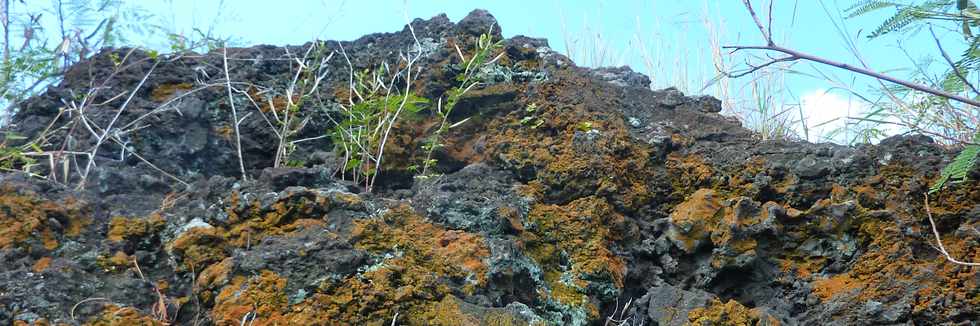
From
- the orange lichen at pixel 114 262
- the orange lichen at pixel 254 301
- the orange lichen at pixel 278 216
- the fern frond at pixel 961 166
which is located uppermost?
the fern frond at pixel 961 166

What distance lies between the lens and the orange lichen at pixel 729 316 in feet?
7.61

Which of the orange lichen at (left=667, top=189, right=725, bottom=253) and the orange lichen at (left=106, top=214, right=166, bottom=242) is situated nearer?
the orange lichen at (left=106, top=214, right=166, bottom=242)

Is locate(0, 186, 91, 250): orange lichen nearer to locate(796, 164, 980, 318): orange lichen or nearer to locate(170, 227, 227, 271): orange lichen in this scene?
locate(170, 227, 227, 271): orange lichen

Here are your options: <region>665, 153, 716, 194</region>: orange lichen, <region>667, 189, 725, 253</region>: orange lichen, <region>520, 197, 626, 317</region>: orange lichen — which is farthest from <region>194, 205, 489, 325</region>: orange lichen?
<region>665, 153, 716, 194</region>: orange lichen

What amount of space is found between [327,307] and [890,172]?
1791mm

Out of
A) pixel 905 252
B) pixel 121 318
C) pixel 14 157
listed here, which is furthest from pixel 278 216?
pixel 905 252

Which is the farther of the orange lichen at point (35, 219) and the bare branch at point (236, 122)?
the bare branch at point (236, 122)

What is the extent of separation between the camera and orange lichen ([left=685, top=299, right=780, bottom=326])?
2.32 m

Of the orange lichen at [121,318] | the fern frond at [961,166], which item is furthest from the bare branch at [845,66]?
the orange lichen at [121,318]

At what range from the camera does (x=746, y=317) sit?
2330 mm

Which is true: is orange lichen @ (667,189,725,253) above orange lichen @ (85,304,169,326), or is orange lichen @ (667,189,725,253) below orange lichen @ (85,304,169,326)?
above

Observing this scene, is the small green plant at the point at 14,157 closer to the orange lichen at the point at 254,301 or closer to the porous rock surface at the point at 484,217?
the porous rock surface at the point at 484,217

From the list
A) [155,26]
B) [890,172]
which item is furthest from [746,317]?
[155,26]

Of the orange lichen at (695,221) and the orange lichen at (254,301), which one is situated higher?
the orange lichen at (695,221)
